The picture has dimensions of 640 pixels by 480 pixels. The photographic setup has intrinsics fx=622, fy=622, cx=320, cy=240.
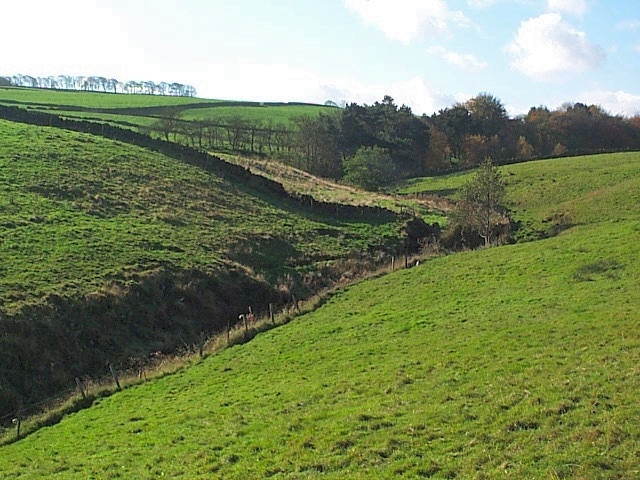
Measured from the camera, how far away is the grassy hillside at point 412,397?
38.1 ft

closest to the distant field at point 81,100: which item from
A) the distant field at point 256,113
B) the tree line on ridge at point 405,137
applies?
the distant field at point 256,113

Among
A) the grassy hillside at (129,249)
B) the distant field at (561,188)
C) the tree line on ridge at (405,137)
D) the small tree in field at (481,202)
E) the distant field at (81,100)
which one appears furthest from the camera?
the distant field at (81,100)

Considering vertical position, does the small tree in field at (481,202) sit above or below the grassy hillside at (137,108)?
below

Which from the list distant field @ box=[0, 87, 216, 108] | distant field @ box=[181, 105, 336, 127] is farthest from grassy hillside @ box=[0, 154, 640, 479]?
distant field @ box=[0, 87, 216, 108]

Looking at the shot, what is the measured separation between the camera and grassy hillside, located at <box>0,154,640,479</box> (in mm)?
11602

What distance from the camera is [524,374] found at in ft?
52.1

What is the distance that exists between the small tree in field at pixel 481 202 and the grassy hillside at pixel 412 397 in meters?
13.7

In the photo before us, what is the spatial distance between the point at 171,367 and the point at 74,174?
980 inches

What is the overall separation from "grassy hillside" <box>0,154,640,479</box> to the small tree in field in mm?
13694

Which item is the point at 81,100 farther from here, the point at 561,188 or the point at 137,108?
the point at 561,188

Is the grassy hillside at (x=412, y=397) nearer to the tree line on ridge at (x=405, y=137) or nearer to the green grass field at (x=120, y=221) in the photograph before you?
the green grass field at (x=120, y=221)

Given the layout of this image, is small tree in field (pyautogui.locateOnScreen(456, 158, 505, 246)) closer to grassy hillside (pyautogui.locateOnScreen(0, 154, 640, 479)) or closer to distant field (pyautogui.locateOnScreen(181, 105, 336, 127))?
grassy hillside (pyautogui.locateOnScreen(0, 154, 640, 479))

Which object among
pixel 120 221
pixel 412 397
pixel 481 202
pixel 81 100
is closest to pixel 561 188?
pixel 481 202

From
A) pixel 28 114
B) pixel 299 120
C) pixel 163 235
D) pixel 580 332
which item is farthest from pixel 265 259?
pixel 299 120
